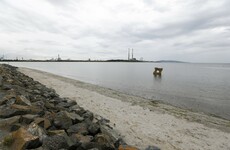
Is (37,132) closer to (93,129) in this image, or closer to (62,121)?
(62,121)

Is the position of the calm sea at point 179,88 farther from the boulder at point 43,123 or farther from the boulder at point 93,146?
the boulder at point 43,123

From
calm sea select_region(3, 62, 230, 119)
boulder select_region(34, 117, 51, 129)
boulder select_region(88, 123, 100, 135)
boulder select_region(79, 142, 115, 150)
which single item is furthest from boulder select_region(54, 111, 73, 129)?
calm sea select_region(3, 62, 230, 119)

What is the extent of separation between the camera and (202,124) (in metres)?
8.93

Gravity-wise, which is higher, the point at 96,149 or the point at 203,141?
the point at 96,149

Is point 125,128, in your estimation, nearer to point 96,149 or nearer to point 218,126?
point 96,149

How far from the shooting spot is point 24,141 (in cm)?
366

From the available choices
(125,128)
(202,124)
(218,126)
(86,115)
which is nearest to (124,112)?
(125,128)

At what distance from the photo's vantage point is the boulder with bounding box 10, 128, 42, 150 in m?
3.63

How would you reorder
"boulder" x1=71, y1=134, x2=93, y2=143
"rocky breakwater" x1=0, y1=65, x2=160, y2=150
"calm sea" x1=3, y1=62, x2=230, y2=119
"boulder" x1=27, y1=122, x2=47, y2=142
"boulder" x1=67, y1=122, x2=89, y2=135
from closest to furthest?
"rocky breakwater" x1=0, y1=65, x2=160, y2=150 < "boulder" x1=27, y1=122, x2=47, y2=142 < "boulder" x1=71, y1=134, x2=93, y2=143 < "boulder" x1=67, y1=122, x2=89, y2=135 < "calm sea" x1=3, y1=62, x2=230, y2=119

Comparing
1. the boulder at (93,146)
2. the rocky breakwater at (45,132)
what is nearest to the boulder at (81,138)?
the rocky breakwater at (45,132)

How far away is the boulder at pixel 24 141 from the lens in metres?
3.63

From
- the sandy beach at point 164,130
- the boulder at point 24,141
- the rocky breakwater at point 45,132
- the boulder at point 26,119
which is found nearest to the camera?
the boulder at point 24,141

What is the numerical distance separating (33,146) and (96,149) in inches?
51.1

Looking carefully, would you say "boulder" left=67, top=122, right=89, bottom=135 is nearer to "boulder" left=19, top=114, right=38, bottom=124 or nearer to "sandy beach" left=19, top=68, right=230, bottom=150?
"boulder" left=19, top=114, right=38, bottom=124
